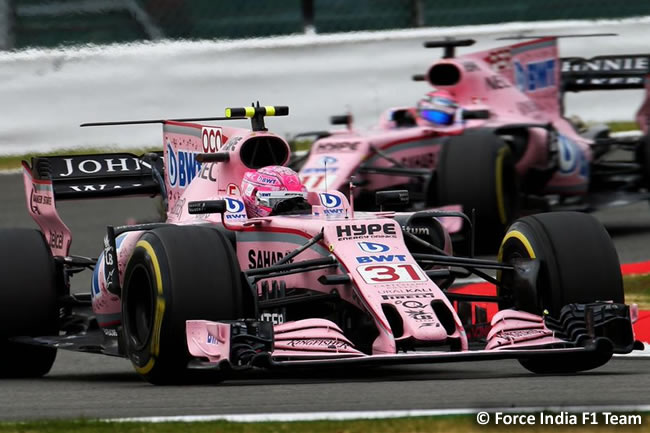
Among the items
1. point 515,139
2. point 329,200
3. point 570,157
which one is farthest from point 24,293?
point 570,157

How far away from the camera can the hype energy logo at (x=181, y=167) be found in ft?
37.1

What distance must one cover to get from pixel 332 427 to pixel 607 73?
38.7 feet

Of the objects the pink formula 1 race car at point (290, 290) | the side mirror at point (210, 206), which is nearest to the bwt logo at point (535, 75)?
the pink formula 1 race car at point (290, 290)

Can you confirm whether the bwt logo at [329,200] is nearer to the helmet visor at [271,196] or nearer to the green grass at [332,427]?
the helmet visor at [271,196]

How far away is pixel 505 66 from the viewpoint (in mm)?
18250

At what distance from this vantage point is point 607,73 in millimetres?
18141

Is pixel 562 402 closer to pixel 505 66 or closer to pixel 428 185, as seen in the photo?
pixel 428 185

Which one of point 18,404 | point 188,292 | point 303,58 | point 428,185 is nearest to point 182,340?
point 188,292

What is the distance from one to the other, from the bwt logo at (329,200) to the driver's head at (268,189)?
0.38 feet

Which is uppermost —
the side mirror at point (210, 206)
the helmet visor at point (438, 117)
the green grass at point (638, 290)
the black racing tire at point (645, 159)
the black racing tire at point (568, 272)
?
the side mirror at point (210, 206)

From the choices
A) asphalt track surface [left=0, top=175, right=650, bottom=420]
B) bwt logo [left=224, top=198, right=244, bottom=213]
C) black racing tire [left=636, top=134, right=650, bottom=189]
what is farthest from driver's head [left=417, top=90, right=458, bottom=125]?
bwt logo [left=224, top=198, right=244, bottom=213]

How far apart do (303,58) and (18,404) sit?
38.2 ft

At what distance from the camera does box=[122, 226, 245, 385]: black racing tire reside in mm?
8930

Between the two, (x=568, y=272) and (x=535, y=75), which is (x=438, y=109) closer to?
(x=535, y=75)
